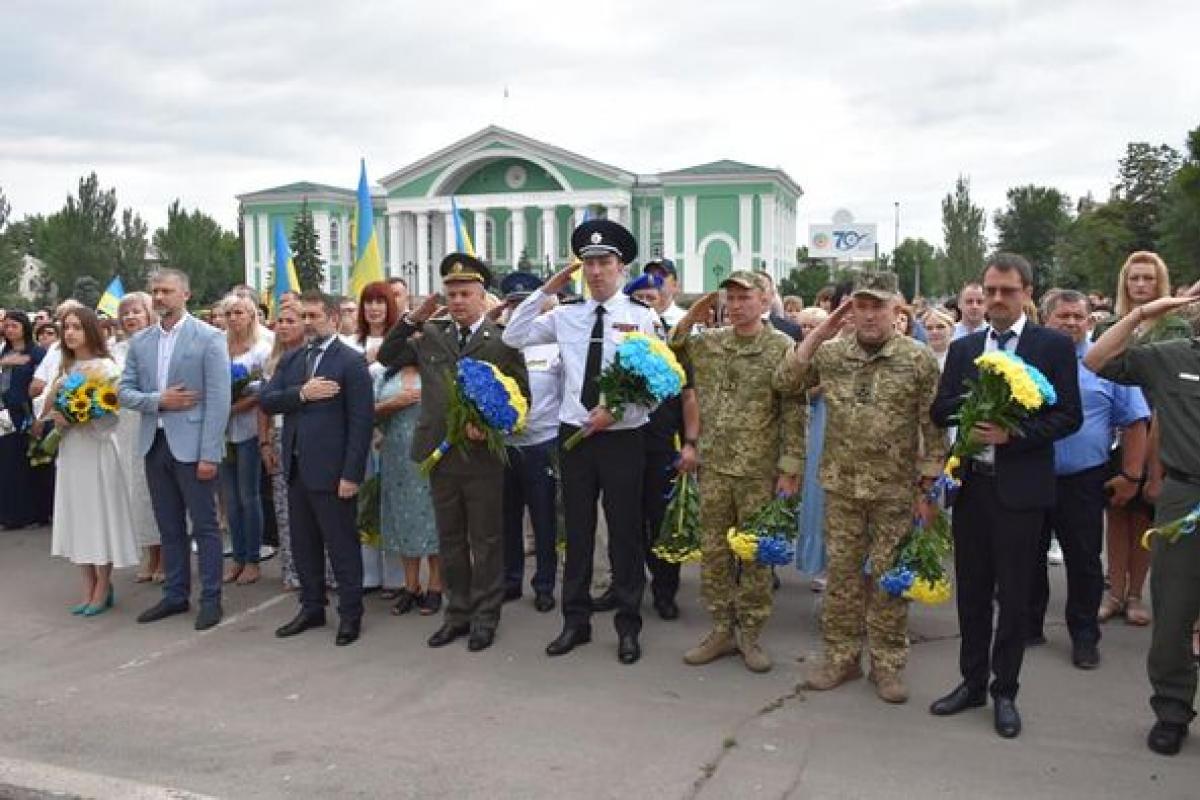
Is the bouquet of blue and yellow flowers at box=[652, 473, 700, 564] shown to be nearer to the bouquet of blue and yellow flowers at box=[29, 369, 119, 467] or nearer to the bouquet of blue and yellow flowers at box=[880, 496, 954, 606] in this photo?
the bouquet of blue and yellow flowers at box=[880, 496, 954, 606]

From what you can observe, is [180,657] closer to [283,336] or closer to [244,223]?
[283,336]

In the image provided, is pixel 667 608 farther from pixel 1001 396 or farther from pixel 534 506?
pixel 1001 396

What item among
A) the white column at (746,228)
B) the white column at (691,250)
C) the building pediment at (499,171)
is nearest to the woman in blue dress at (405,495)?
the white column at (746,228)

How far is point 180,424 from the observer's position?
649cm

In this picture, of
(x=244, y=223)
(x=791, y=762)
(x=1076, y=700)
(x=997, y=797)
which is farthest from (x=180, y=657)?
(x=244, y=223)

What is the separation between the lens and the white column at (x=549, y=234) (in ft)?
231

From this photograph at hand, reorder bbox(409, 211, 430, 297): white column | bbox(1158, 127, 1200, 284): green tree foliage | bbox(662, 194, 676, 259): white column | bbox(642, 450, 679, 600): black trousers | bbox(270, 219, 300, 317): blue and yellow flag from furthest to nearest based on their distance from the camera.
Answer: bbox(409, 211, 430, 297): white column, bbox(662, 194, 676, 259): white column, bbox(1158, 127, 1200, 284): green tree foliage, bbox(270, 219, 300, 317): blue and yellow flag, bbox(642, 450, 679, 600): black trousers

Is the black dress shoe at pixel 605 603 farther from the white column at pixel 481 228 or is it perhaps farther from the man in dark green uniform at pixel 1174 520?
the white column at pixel 481 228

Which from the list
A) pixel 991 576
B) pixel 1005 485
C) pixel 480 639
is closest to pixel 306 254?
pixel 480 639

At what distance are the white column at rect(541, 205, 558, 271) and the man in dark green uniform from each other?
216ft

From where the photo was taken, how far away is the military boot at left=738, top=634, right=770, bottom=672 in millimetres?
5526

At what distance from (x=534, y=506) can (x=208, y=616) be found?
2221mm

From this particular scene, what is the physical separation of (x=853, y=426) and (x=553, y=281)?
1902 millimetres

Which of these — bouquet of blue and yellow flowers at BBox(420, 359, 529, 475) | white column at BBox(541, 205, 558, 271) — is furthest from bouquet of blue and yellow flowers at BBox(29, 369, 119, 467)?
white column at BBox(541, 205, 558, 271)
